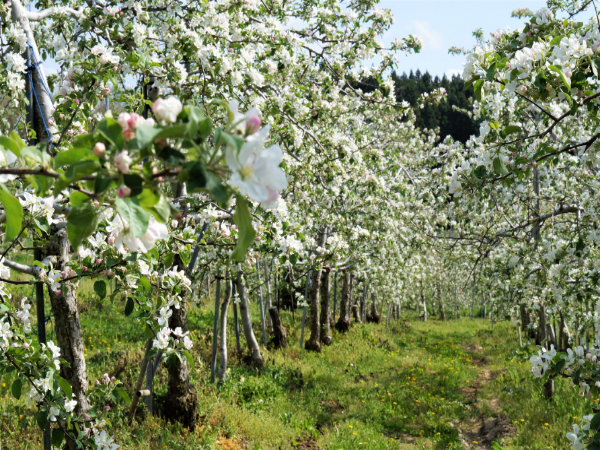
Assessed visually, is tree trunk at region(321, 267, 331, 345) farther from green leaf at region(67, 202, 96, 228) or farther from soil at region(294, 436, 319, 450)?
green leaf at region(67, 202, 96, 228)

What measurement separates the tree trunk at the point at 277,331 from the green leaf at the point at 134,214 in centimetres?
919

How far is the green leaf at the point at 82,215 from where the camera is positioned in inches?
35.4

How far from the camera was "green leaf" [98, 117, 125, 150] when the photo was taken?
0.78m

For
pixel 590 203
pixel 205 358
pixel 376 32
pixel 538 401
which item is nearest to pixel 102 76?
pixel 376 32

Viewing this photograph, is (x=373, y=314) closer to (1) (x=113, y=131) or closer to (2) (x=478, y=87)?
(2) (x=478, y=87)

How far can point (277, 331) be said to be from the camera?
9.88m

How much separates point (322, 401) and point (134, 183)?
24.4ft

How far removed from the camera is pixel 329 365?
9.58m

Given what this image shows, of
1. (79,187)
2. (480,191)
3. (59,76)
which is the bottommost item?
(79,187)

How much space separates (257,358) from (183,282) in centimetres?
597

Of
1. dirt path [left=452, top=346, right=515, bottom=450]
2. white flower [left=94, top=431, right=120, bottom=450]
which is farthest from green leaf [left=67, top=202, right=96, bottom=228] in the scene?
dirt path [left=452, top=346, right=515, bottom=450]

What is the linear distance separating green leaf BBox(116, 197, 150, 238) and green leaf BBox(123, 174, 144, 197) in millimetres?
22

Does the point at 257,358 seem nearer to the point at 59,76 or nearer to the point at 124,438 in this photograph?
the point at 124,438

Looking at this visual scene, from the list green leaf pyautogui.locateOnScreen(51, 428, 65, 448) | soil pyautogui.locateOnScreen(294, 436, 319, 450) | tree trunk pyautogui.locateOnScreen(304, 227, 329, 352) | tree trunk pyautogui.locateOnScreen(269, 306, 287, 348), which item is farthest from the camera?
tree trunk pyautogui.locateOnScreen(304, 227, 329, 352)
